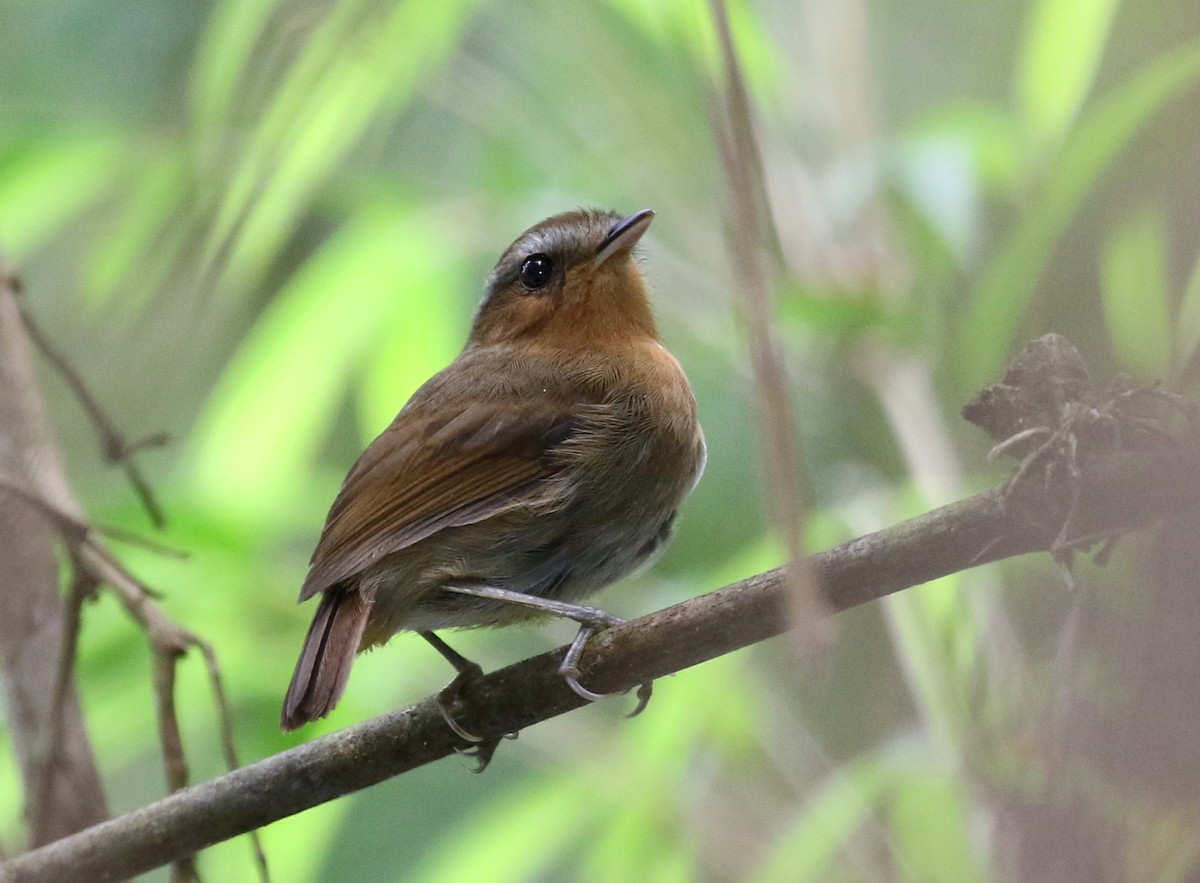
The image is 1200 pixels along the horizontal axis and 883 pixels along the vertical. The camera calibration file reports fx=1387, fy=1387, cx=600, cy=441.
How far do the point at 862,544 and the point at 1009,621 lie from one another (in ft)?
1.99

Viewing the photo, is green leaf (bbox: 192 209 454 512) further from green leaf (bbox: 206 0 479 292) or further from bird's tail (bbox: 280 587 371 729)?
bird's tail (bbox: 280 587 371 729)

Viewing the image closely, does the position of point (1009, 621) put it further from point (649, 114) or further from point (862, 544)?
point (649, 114)

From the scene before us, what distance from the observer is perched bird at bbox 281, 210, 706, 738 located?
2.66 metres

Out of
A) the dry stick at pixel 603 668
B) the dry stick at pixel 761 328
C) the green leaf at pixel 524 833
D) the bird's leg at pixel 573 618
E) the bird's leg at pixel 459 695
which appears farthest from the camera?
the green leaf at pixel 524 833

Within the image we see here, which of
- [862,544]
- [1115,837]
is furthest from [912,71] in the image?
[1115,837]

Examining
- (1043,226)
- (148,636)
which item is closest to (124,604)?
(148,636)

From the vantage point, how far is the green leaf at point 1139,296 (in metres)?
1.75

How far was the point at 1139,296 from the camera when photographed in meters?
Answer: 2.19

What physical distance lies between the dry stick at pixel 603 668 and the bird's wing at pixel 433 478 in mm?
426

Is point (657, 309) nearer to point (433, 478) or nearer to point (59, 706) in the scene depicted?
point (433, 478)

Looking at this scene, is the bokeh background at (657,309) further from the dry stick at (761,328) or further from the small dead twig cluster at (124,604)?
the dry stick at (761,328)

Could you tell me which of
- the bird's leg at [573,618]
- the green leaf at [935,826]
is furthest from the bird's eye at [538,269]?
the green leaf at [935,826]

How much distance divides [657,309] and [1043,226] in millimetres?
1084

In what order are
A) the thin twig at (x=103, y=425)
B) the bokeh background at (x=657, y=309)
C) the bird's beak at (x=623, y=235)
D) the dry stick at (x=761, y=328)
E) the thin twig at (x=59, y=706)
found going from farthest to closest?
the bird's beak at (x=623, y=235)
the bokeh background at (x=657, y=309)
the thin twig at (x=103, y=425)
the thin twig at (x=59, y=706)
the dry stick at (x=761, y=328)
